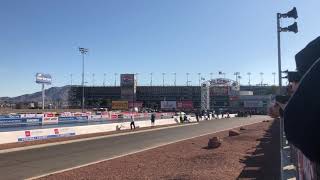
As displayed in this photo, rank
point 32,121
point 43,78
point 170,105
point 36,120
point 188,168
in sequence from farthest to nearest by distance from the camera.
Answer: point 170,105 < point 43,78 < point 36,120 < point 32,121 < point 188,168

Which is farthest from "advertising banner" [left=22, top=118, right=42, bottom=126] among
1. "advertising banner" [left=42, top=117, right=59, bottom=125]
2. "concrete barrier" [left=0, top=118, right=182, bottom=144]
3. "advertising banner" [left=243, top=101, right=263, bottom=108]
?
"advertising banner" [left=243, top=101, right=263, bottom=108]

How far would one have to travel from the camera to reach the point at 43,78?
300 feet

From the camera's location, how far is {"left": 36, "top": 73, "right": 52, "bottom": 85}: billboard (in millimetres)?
89637

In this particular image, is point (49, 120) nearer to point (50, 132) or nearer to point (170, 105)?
point (50, 132)

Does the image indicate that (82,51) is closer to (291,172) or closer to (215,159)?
(215,159)

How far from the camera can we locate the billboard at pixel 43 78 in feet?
294

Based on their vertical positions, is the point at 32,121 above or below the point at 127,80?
below

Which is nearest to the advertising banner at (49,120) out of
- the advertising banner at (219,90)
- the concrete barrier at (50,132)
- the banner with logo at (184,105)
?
the concrete barrier at (50,132)

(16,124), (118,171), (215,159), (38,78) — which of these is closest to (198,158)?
(215,159)

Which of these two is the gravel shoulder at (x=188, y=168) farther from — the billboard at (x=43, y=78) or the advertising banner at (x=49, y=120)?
the billboard at (x=43, y=78)

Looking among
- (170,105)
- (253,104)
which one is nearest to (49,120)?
(170,105)

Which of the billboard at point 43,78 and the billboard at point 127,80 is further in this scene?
the billboard at point 127,80

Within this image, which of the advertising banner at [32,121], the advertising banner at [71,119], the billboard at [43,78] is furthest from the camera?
the billboard at [43,78]

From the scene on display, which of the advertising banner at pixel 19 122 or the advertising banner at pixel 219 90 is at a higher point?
the advertising banner at pixel 219 90
